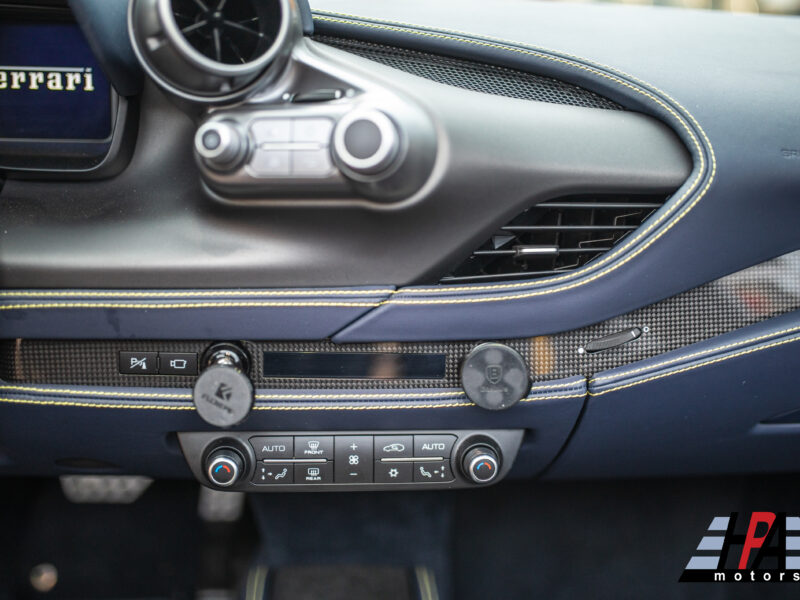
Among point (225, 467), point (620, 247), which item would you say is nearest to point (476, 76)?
point (620, 247)

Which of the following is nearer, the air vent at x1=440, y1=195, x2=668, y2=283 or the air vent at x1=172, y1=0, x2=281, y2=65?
the air vent at x1=172, y1=0, x2=281, y2=65

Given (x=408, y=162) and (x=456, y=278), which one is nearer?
(x=408, y=162)

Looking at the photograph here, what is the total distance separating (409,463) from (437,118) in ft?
2.25

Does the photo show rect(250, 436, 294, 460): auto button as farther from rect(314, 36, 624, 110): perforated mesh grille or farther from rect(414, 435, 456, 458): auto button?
rect(314, 36, 624, 110): perforated mesh grille

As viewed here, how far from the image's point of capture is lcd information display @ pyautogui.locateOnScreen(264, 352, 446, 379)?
1335 millimetres

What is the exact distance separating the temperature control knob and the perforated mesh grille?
0.30m

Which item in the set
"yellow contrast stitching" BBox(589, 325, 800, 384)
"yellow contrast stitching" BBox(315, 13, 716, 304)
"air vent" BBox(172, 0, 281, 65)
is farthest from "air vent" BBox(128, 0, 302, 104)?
"yellow contrast stitching" BBox(589, 325, 800, 384)

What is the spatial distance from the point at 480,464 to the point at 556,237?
48 cm

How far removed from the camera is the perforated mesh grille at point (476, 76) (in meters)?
1.32

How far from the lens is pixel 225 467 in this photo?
1.36 meters

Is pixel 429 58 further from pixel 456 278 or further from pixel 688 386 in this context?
pixel 688 386

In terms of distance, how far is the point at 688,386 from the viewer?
1.39m

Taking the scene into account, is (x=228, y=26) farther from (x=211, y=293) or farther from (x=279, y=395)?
(x=279, y=395)

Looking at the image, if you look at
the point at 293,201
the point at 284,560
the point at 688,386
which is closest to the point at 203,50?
the point at 293,201
